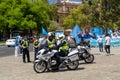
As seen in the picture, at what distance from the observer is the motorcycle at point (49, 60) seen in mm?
15648

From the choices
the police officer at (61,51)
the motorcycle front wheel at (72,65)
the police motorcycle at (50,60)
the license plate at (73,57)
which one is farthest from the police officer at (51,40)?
the motorcycle front wheel at (72,65)

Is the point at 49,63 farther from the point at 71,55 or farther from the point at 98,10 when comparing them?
the point at 98,10

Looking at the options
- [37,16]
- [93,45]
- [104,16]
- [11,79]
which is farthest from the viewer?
[37,16]

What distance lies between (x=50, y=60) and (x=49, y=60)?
0.05 metres

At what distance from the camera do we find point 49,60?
1569cm

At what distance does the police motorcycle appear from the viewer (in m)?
15.7

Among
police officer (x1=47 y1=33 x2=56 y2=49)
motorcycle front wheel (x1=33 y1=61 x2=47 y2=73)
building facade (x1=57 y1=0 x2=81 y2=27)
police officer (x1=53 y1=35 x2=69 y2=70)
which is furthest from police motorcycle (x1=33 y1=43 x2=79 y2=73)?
building facade (x1=57 y1=0 x2=81 y2=27)

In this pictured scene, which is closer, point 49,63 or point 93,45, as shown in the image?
point 49,63

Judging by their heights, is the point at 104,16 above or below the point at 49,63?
above

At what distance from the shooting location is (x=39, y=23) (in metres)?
75.7

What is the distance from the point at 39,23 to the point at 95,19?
25953 mm

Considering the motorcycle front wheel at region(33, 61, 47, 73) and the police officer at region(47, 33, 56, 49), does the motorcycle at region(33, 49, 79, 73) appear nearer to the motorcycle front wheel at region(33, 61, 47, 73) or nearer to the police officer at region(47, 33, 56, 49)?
the motorcycle front wheel at region(33, 61, 47, 73)

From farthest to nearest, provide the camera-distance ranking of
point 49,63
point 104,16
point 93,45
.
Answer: point 104,16 < point 93,45 < point 49,63

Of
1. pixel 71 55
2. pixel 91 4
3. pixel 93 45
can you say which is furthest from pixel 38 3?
pixel 71 55
